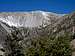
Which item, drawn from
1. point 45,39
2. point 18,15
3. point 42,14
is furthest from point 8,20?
point 45,39

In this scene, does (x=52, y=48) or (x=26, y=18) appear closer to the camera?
(x=52, y=48)

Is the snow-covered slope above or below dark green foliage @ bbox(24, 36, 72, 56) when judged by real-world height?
above

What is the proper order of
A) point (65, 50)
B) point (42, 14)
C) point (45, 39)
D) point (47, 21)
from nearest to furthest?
point (65, 50), point (45, 39), point (47, 21), point (42, 14)

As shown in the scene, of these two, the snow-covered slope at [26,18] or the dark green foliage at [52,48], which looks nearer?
the dark green foliage at [52,48]

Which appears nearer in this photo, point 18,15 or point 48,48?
point 48,48

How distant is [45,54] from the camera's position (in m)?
13.6

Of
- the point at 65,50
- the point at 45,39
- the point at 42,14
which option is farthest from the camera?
the point at 42,14

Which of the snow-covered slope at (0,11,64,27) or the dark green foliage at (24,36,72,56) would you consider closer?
the dark green foliage at (24,36,72,56)

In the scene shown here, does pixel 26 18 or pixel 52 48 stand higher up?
pixel 26 18

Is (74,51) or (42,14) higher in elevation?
(42,14)

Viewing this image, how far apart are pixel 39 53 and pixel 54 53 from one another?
99 cm

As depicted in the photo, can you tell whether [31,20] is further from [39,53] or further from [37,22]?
[39,53]

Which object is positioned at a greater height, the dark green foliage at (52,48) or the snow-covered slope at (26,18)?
the snow-covered slope at (26,18)

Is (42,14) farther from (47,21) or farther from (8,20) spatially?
(8,20)
